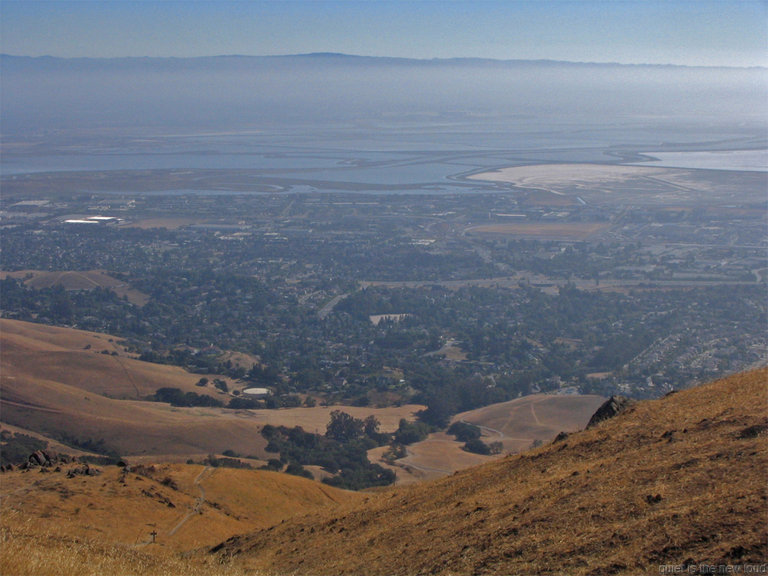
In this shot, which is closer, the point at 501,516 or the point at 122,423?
the point at 501,516

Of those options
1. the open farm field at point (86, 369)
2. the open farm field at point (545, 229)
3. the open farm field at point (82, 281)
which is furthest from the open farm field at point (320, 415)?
the open farm field at point (545, 229)

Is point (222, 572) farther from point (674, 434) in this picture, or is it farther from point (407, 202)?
point (407, 202)

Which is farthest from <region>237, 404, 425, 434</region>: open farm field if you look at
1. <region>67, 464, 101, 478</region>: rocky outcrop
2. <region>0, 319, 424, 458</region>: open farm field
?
<region>67, 464, 101, 478</region>: rocky outcrop

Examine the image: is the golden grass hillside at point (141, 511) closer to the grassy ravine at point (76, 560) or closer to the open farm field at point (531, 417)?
the grassy ravine at point (76, 560)

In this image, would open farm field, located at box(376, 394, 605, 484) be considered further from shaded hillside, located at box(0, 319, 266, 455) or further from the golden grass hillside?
the golden grass hillside

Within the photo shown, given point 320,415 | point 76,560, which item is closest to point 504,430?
point 320,415

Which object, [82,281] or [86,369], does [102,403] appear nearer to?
[86,369]


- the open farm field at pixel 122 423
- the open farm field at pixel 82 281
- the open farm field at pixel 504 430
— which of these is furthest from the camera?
the open farm field at pixel 82 281
